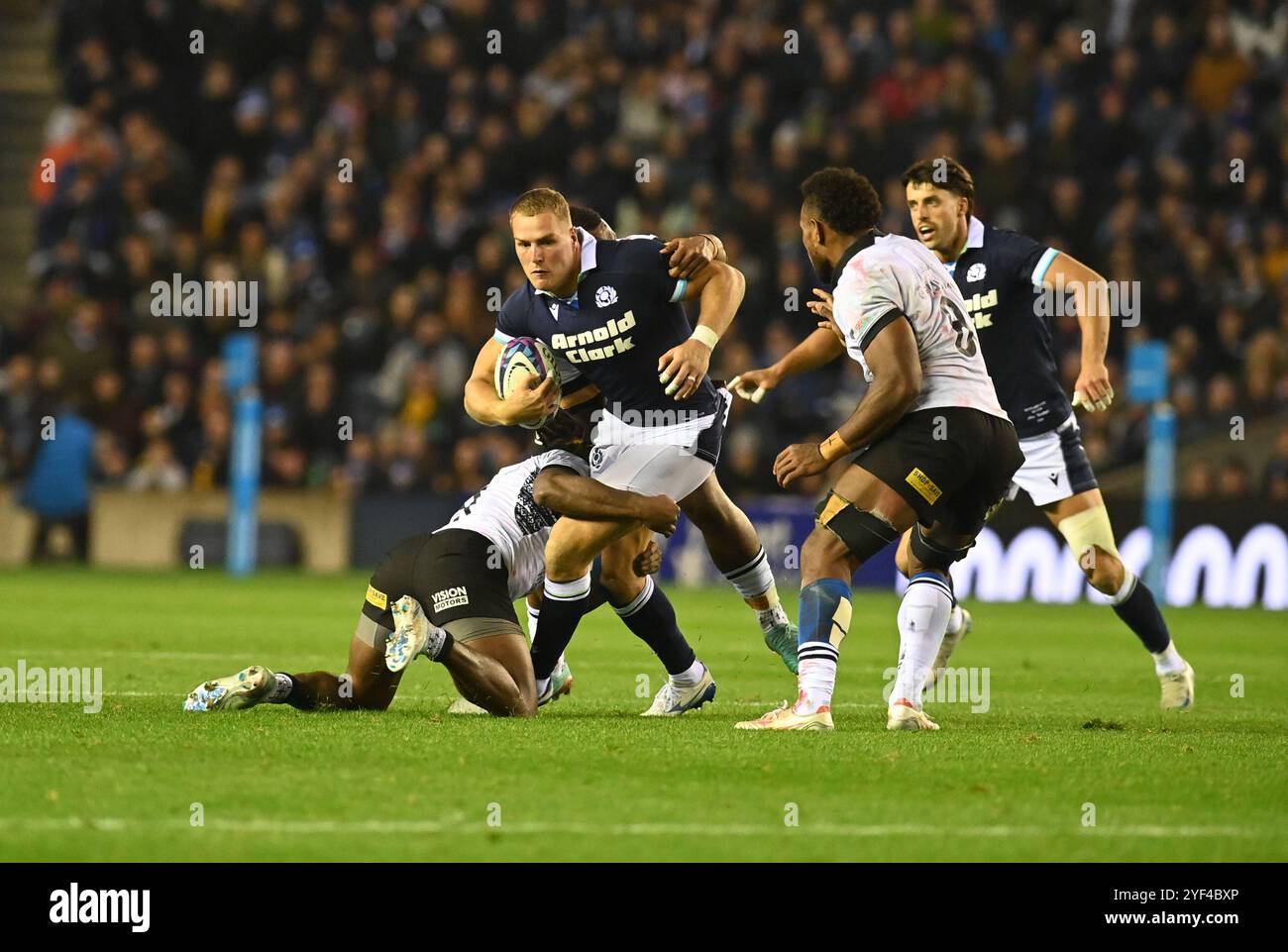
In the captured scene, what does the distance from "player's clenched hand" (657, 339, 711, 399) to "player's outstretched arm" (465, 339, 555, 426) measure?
48cm

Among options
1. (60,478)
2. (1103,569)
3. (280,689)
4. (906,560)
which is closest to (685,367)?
(906,560)

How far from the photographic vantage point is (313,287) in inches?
861

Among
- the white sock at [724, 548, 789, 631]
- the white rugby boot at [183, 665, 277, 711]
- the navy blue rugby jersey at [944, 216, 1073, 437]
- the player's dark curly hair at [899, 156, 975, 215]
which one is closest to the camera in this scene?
the white rugby boot at [183, 665, 277, 711]

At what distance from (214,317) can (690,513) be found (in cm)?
1417

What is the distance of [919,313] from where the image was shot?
7594mm

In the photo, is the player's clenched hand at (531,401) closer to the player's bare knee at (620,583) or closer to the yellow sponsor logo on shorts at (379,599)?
the player's bare knee at (620,583)

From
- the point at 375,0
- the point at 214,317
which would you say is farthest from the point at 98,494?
the point at 375,0

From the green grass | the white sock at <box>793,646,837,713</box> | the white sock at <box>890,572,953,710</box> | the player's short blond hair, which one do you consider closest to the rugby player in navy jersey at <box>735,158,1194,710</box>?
the green grass

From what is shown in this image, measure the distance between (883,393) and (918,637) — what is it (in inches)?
40.2

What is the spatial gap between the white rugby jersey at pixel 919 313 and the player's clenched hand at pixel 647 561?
3.92ft

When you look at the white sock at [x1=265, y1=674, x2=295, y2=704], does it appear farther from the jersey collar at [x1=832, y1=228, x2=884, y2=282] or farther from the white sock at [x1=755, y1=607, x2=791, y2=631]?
the jersey collar at [x1=832, y1=228, x2=884, y2=282]

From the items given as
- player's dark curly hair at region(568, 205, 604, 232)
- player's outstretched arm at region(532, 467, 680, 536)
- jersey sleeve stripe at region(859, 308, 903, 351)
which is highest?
player's dark curly hair at region(568, 205, 604, 232)

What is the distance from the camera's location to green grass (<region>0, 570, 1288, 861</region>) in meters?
5.16
